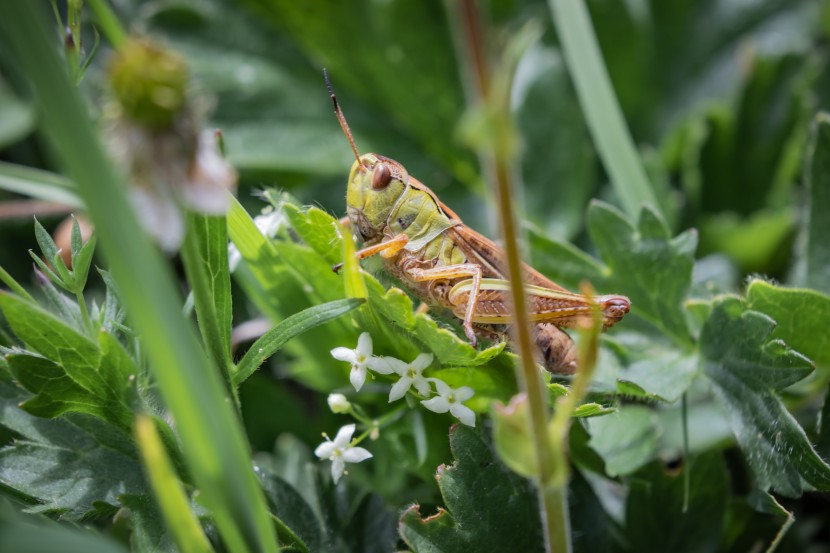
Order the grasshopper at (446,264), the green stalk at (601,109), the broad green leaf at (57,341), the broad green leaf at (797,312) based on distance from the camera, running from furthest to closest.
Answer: the green stalk at (601,109) → the grasshopper at (446,264) → the broad green leaf at (797,312) → the broad green leaf at (57,341)

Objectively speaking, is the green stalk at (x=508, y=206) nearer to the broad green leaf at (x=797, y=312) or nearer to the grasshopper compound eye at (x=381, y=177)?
the broad green leaf at (x=797, y=312)

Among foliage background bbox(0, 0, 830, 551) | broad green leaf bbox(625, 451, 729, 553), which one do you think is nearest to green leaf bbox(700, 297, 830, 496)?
foliage background bbox(0, 0, 830, 551)

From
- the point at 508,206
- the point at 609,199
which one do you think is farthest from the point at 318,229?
the point at 609,199

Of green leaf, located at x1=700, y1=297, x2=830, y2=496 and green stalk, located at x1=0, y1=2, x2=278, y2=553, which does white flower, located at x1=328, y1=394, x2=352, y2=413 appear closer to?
green stalk, located at x1=0, y1=2, x2=278, y2=553

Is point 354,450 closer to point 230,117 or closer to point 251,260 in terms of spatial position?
point 251,260

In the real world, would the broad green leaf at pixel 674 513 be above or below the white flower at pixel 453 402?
below


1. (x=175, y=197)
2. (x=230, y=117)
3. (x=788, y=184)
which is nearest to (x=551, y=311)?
(x=175, y=197)

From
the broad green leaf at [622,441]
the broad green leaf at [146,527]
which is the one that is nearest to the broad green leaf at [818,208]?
the broad green leaf at [622,441]
